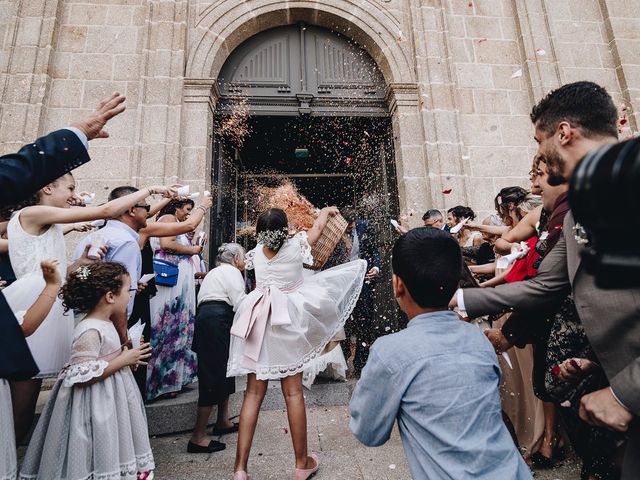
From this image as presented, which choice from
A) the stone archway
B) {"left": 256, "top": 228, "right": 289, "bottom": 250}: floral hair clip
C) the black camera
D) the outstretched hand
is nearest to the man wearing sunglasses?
{"left": 256, "top": 228, "right": 289, "bottom": 250}: floral hair clip

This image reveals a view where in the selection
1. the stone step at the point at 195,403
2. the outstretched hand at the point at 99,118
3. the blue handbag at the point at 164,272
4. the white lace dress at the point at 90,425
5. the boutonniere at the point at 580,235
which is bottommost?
the stone step at the point at 195,403

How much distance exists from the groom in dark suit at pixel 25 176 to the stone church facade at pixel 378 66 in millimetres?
4262

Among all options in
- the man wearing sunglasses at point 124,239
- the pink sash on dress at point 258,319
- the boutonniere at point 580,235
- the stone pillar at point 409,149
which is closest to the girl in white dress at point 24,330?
the man wearing sunglasses at point 124,239

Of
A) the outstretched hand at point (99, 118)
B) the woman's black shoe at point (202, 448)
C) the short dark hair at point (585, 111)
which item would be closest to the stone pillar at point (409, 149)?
the woman's black shoe at point (202, 448)

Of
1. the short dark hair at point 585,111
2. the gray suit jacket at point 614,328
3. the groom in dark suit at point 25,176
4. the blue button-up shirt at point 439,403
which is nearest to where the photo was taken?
the gray suit jacket at point 614,328

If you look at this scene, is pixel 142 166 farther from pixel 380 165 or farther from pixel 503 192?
pixel 503 192

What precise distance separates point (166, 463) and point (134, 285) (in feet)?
4.69

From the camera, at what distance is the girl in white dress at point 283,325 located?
285 centimetres

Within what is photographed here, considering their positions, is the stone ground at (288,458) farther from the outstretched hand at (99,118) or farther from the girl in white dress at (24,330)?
the outstretched hand at (99,118)

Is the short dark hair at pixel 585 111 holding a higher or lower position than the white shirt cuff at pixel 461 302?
higher

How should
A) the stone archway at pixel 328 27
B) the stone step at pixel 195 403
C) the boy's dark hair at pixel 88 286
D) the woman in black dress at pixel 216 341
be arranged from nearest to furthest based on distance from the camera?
the boy's dark hair at pixel 88 286, the woman in black dress at pixel 216 341, the stone step at pixel 195 403, the stone archway at pixel 328 27

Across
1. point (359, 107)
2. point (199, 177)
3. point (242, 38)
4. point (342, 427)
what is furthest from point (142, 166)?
point (342, 427)

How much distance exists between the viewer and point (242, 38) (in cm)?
673

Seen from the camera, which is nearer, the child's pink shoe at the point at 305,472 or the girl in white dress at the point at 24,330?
the girl in white dress at the point at 24,330
